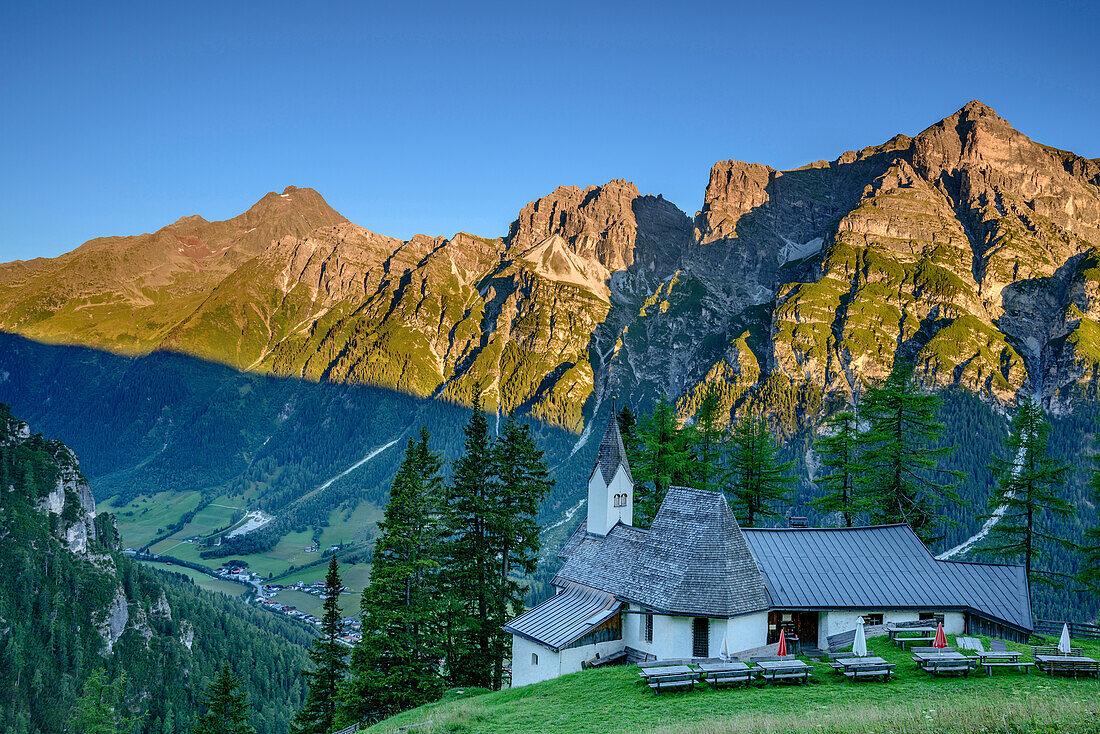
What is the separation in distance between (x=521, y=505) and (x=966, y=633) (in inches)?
1140

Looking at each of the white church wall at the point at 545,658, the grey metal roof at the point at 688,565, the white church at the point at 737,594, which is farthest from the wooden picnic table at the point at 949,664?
the white church wall at the point at 545,658

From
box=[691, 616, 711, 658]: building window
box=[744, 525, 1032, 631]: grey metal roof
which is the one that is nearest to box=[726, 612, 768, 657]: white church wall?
box=[691, 616, 711, 658]: building window

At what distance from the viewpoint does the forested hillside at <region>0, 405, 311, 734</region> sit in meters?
110

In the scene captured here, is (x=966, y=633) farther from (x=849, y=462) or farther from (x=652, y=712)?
(x=652, y=712)

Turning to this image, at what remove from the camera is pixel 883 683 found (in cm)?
3116

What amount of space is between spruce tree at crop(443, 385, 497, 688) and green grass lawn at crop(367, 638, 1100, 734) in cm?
932

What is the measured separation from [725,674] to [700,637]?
8.56 metres

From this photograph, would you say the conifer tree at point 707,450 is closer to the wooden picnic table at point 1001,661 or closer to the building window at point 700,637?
the building window at point 700,637

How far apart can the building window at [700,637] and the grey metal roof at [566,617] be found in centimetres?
496

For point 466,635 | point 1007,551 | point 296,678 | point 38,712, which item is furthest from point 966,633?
point 296,678

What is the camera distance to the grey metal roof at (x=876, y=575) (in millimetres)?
42781

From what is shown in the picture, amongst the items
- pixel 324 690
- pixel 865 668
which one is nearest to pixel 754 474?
pixel 865 668

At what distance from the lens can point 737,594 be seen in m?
40.7

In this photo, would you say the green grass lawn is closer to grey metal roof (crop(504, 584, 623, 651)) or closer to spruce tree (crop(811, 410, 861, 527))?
grey metal roof (crop(504, 584, 623, 651))
